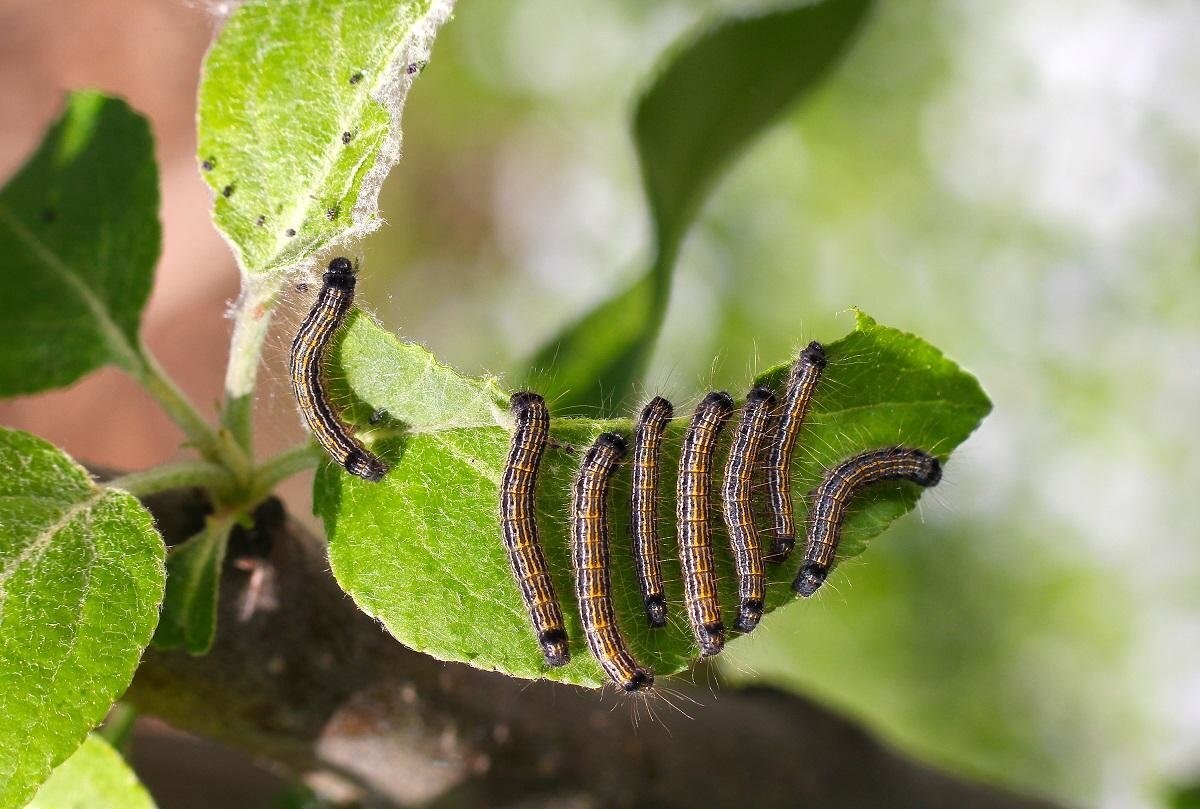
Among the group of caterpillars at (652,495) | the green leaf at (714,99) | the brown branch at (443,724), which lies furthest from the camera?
the green leaf at (714,99)

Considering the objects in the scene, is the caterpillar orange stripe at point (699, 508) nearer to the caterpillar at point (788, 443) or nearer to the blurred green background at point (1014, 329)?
the caterpillar at point (788, 443)

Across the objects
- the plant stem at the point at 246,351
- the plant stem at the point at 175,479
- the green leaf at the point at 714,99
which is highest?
the green leaf at the point at 714,99

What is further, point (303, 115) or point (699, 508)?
point (699, 508)

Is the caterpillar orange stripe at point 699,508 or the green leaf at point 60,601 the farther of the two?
the caterpillar orange stripe at point 699,508

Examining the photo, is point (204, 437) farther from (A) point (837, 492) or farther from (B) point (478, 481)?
(A) point (837, 492)

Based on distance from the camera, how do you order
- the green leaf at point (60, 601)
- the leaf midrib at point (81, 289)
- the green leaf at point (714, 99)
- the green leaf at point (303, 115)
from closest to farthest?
the green leaf at point (60, 601) → the green leaf at point (303, 115) → the leaf midrib at point (81, 289) → the green leaf at point (714, 99)

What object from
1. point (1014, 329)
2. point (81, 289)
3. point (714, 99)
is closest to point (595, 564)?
point (81, 289)

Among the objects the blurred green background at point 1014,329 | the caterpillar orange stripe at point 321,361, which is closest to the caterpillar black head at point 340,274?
the caterpillar orange stripe at point 321,361
